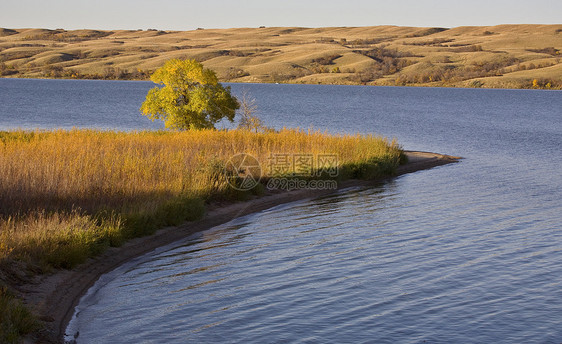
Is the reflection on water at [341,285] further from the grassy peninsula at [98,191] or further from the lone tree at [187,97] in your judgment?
the lone tree at [187,97]

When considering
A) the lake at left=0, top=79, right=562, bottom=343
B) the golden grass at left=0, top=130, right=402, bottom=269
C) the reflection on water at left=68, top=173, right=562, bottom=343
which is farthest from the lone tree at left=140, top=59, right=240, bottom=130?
the reflection on water at left=68, top=173, right=562, bottom=343

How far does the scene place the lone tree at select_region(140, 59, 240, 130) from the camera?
30172 mm

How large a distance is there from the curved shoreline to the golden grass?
0.23 metres

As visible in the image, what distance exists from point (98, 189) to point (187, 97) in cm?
1625

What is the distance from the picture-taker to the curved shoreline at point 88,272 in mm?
9399

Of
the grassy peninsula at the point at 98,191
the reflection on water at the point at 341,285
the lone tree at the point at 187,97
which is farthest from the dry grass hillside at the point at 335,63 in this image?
the reflection on water at the point at 341,285

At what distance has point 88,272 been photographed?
11469 millimetres

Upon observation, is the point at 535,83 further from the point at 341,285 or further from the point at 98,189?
the point at 341,285

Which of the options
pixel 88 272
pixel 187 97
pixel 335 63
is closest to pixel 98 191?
pixel 88 272

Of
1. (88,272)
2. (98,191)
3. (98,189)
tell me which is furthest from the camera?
(98,189)

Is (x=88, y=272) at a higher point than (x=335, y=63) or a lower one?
lower

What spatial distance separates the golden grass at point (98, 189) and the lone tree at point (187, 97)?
6.62 metres

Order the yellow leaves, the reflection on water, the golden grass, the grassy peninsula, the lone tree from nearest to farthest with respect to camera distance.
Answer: the reflection on water
the grassy peninsula
the golden grass
the lone tree
the yellow leaves

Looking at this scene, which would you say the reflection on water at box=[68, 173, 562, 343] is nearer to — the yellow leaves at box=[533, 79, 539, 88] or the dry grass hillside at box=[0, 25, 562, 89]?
the dry grass hillside at box=[0, 25, 562, 89]
